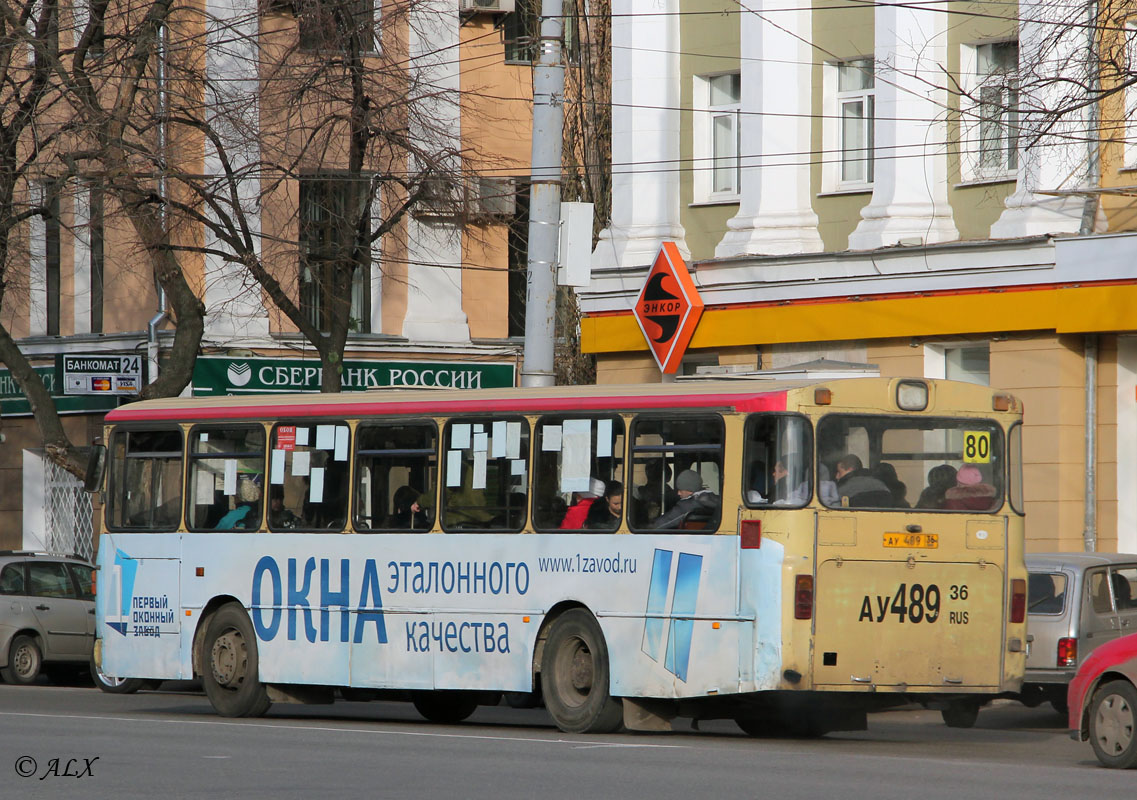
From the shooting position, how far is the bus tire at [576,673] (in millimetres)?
15112

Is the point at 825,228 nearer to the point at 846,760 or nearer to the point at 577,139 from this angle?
the point at 577,139

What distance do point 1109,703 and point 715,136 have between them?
1514 centimetres

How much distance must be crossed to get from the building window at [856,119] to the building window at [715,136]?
1.81 m

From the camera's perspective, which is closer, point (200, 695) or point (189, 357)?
point (200, 695)

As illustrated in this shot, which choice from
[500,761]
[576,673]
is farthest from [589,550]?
[500,761]

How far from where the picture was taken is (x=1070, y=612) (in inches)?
669

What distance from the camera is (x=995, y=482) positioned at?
48.6 ft

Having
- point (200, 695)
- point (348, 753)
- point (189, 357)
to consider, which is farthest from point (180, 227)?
point (348, 753)

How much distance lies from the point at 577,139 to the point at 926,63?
26.1 ft

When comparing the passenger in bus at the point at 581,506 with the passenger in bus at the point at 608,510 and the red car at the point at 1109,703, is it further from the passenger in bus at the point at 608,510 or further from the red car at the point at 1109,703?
the red car at the point at 1109,703

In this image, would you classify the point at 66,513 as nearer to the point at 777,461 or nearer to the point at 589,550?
the point at 589,550

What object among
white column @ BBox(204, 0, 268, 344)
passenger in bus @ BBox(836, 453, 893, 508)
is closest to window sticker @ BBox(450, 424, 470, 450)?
passenger in bus @ BBox(836, 453, 893, 508)

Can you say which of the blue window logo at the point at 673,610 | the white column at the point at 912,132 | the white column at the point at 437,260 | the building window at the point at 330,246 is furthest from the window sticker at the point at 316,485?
the white column at the point at 437,260

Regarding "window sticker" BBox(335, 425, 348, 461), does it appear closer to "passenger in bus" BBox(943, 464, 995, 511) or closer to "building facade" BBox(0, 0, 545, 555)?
"passenger in bus" BBox(943, 464, 995, 511)
